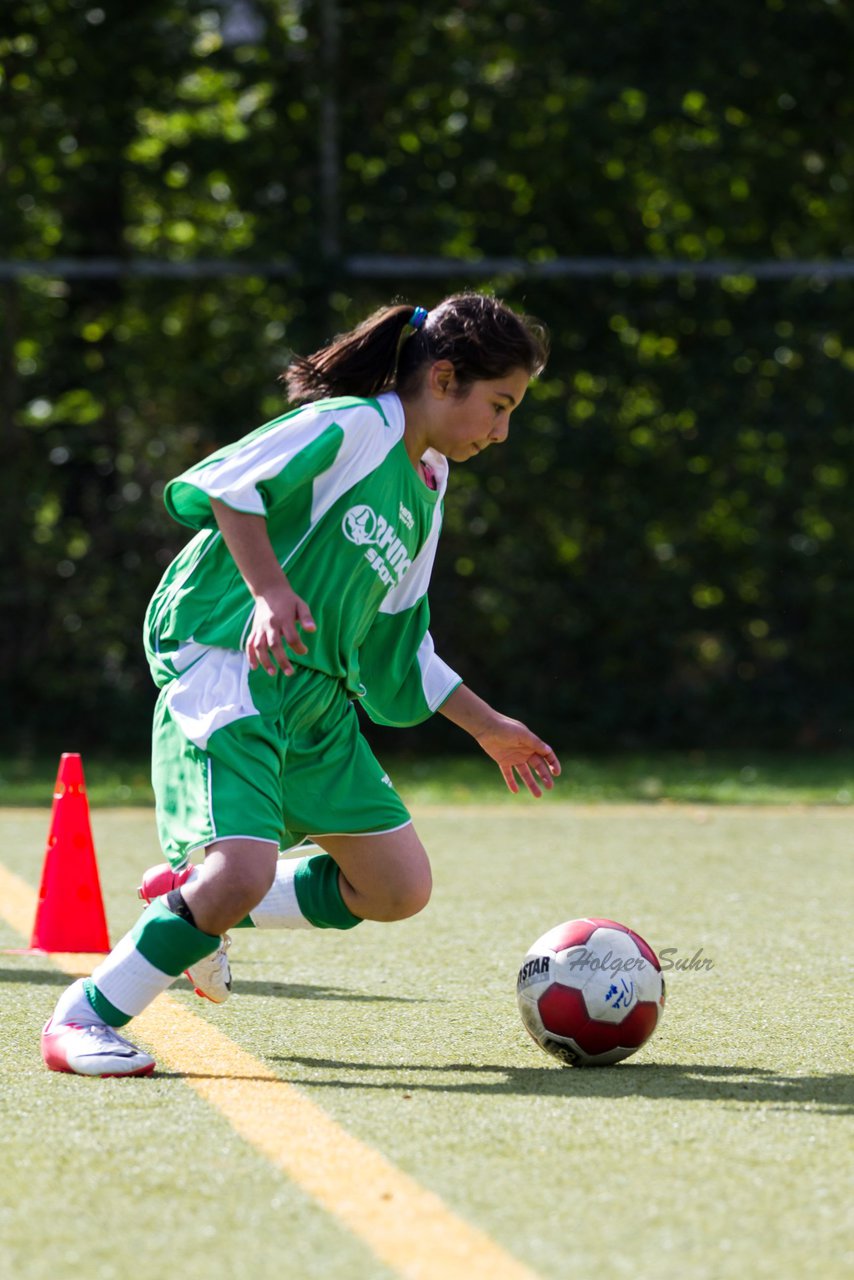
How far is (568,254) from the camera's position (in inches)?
487

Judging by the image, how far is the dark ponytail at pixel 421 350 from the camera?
13.0ft

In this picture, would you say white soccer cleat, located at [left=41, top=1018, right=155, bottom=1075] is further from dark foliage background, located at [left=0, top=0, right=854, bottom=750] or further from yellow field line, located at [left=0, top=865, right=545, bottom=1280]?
dark foliage background, located at [left=0, top=0, right=854, bottom=750]

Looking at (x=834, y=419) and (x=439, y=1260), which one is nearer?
(x=439, y=1260)

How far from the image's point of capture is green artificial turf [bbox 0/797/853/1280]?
8.32 ft

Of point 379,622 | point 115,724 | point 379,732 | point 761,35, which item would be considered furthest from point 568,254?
point 379,622

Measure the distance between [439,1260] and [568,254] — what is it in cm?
1054

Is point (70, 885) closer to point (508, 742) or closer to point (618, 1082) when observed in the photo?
point (508, 742)

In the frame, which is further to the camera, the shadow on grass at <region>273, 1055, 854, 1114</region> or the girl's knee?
the girl's knee

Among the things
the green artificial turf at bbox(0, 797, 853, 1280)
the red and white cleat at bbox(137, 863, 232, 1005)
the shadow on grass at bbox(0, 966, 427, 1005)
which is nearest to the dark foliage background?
Answer: the green artificial turf at bbox(0, 797, 853, 1280)

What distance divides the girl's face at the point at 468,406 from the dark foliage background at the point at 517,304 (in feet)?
26.4

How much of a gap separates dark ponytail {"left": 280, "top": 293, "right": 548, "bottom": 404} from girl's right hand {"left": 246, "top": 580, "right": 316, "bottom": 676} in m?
0.62

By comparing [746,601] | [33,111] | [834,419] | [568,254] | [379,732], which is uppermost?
[33,111]

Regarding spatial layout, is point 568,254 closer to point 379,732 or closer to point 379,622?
point 379,732

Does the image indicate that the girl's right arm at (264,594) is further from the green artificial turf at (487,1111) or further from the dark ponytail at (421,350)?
the green artificial turf at (487,1111)
